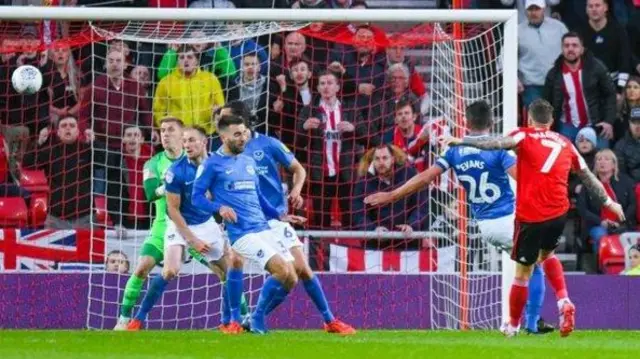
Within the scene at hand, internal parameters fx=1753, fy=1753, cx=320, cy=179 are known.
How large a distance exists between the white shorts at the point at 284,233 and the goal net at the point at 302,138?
220 cm

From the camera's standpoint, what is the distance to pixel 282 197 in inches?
630

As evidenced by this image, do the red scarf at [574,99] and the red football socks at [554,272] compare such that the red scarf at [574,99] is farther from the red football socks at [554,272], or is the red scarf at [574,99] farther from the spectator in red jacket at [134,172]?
the red football socks at [554,272]

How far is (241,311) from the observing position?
16.6 meters

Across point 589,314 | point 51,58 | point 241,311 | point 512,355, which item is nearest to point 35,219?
point 51,58

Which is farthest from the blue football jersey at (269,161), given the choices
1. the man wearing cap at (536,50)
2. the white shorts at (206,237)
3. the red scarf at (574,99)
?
the man wearing cap at (536,50)

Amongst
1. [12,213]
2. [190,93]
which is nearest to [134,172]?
[190,93]

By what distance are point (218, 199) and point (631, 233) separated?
5.62 m

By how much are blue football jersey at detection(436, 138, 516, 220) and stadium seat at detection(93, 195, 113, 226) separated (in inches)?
181

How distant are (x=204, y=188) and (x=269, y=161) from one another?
877mm

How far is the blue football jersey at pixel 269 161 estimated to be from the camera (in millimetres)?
15875

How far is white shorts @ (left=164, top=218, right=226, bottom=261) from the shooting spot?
16609mm

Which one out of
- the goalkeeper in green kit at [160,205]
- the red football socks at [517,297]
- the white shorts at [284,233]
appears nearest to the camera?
the red football socks at [517,297]

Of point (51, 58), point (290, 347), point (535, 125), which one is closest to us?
point (290, 347)

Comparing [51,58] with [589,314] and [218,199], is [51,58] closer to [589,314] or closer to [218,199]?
[218,199]
